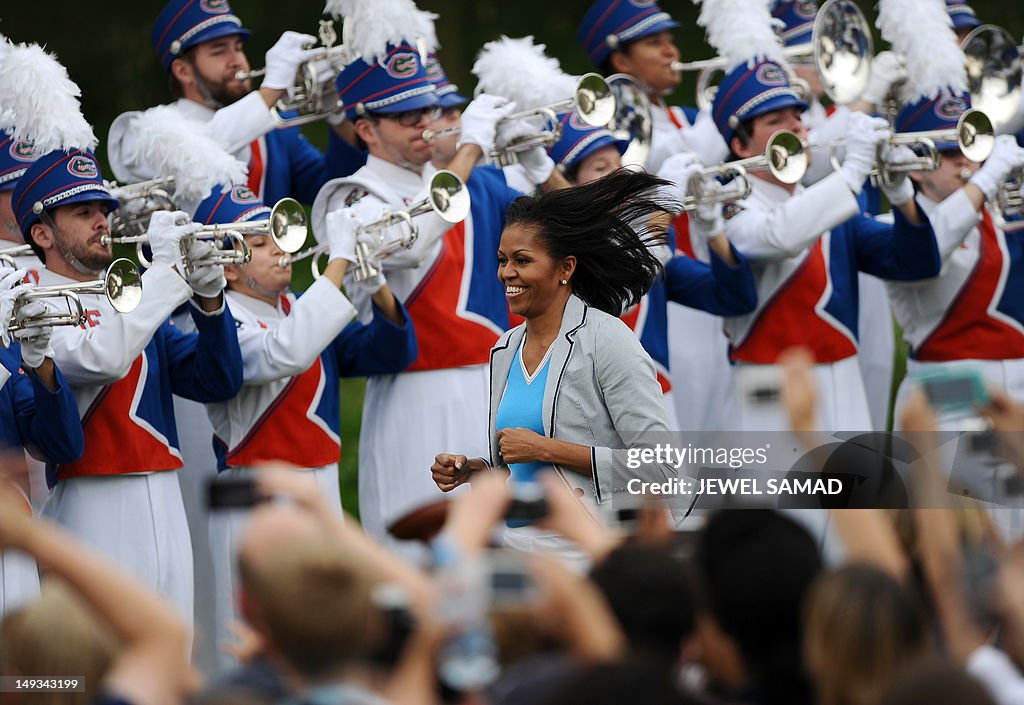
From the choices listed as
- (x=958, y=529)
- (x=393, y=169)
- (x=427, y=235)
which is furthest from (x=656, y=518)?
(x=393, y=169)

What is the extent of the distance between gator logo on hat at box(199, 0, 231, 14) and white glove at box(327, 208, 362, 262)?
138cm

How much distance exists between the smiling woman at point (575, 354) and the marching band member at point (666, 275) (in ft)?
5.60

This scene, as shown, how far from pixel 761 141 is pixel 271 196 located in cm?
198

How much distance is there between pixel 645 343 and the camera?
24.6 ft

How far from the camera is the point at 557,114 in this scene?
7496 millimetres

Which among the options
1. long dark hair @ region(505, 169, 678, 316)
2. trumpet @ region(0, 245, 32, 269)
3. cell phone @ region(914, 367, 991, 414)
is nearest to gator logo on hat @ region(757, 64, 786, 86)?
long dark hair @ region(505, 169, 678, 316)

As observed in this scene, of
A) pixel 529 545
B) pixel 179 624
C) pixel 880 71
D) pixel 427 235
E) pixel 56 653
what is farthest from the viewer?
pixel 880 71

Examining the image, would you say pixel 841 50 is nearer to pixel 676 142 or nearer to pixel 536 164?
pixel 676 142

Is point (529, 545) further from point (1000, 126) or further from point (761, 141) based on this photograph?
point (1000, 126)

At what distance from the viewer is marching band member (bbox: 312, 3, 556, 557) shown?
278 inches

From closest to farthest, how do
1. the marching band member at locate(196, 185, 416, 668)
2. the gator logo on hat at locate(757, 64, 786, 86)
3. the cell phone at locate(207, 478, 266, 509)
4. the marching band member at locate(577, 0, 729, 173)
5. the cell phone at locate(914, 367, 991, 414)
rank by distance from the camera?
1. the cell phone at locate(207, 478, 266, 509)
2. the cell phone at locate(914, 367, 991, 414)
3. the marching band member at locate(196, 185, 416, 668)
4. the gator logo on hat at locate(757, 64, 786, 86)
5. the marching band member at locate(577, 0, 729, 173)

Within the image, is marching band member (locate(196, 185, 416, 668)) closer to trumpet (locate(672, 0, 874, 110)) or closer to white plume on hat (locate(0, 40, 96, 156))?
white plume on hat (locate(0, 40, 96, 156))

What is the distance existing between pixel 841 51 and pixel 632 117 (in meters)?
0.92

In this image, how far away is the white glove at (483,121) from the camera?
7070 millimetres
